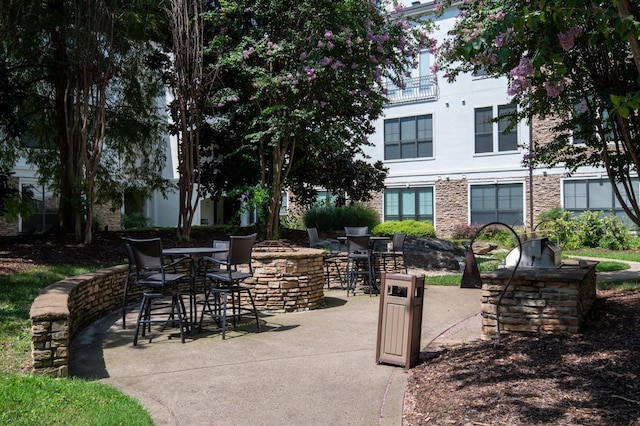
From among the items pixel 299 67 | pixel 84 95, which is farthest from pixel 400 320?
pixel 84 95

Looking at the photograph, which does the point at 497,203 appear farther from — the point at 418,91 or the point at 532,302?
the point at 532,302

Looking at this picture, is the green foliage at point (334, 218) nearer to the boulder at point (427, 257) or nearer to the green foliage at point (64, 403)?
the boulder at point (427, 257)

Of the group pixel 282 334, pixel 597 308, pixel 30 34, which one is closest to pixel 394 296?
pixel 282 334

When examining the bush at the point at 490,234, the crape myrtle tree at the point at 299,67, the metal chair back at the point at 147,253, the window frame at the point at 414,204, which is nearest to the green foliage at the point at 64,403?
the metal chair back at the point at 147,253

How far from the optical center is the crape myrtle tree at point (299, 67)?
12.3m

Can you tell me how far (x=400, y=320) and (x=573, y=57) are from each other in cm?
412

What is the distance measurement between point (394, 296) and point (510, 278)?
128 centimetres

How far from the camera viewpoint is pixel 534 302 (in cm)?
611

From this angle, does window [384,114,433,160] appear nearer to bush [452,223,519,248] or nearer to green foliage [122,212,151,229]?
bush [452,223,519,248]

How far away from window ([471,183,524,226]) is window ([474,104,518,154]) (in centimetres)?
167

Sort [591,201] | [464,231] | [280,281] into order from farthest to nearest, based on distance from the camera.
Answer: [464,231] < [591,201] < [280,281]

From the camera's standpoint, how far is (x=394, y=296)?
225 inches

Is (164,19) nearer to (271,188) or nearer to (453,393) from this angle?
(271,188)

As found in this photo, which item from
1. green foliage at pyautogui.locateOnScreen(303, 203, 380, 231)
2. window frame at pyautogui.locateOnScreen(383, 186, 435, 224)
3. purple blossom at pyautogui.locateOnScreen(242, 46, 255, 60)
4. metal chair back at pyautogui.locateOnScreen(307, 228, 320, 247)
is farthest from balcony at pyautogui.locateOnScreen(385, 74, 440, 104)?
metal chair back at pyautogui.locateOnScreen(307, 228, 320, 247)
